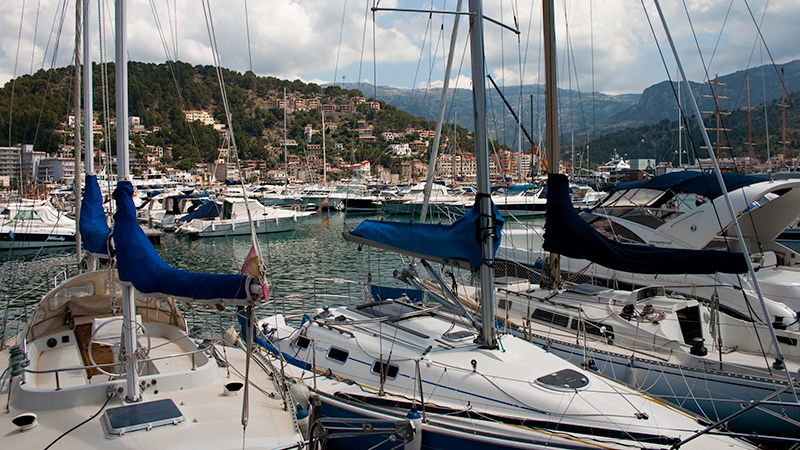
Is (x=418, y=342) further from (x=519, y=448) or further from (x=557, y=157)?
(x=557, y=157)

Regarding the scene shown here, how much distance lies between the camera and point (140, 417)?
15.7 feet

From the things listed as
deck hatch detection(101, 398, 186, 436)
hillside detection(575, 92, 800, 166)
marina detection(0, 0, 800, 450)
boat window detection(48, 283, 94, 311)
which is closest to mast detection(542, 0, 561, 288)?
marina detection(0, 0, 800, 450)

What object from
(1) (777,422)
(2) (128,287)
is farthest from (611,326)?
(2) (128,287)

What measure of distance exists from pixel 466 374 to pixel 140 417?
3.71 meters

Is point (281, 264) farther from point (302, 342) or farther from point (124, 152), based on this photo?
point (124, 152)

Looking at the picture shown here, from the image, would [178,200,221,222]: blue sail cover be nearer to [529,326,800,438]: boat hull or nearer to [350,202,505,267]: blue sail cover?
[350,202,505,267]: blue sail cover

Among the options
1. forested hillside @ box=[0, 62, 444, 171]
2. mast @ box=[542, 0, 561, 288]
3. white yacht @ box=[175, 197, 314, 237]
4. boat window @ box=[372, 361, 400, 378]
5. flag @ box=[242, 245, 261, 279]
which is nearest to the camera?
flag @ box=[242, 245, 261, 279]

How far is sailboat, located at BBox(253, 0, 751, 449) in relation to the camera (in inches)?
226

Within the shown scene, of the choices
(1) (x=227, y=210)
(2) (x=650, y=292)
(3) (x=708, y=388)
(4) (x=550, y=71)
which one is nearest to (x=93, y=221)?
(4) (x=550, y=71)

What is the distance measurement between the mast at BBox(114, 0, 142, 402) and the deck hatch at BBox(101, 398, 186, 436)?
0.70ft

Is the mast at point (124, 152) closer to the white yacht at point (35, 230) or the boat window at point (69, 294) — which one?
the boat window at point (69, 294)

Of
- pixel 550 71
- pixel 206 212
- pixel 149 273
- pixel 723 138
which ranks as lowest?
pixel 206 212

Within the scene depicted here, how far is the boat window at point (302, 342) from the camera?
824cm

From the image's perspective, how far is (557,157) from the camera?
9.38 meters
